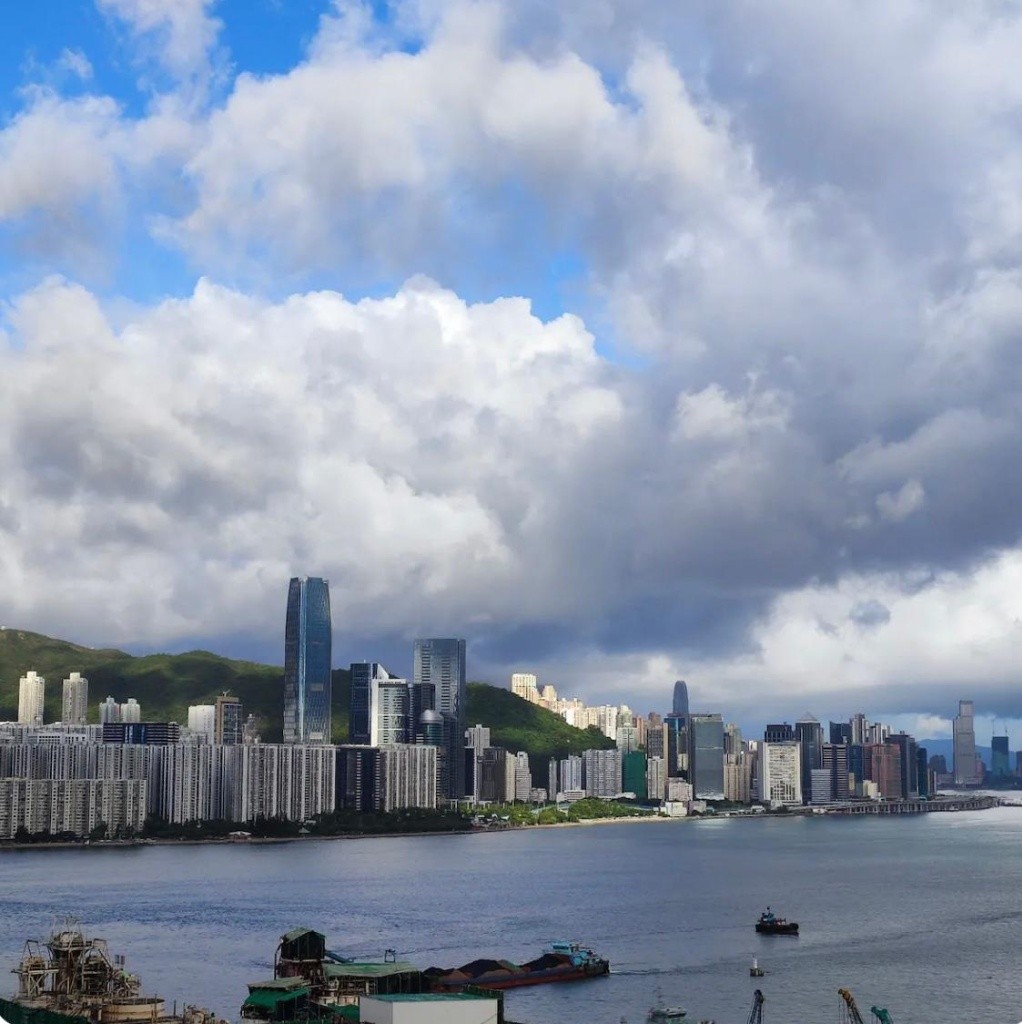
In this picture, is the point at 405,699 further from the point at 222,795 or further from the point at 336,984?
the point at 336,984

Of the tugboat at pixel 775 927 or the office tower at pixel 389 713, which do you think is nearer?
the tugboat at pixel 775 927

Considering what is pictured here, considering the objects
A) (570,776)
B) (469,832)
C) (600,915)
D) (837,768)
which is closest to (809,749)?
(837,768)

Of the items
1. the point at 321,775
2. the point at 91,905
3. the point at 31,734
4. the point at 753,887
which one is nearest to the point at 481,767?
the point at 321,775

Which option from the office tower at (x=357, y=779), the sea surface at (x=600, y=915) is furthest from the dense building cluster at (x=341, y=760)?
the sea surface at (x=600, y=915)

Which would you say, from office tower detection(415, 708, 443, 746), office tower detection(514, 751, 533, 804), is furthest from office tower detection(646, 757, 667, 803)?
office tower detection(415, 708, 443, 746)

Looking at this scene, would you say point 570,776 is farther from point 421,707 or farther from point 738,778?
point 738,778

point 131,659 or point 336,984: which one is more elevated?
point 131,659

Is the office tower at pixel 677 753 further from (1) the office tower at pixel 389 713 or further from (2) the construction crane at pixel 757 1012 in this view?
(2) the construction crane at pixel 757 1012
